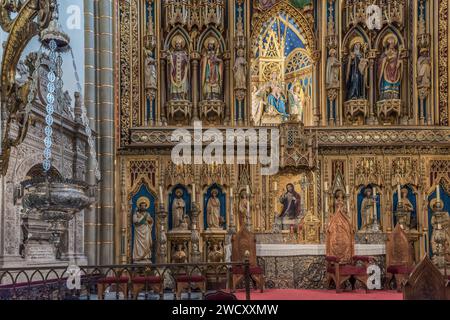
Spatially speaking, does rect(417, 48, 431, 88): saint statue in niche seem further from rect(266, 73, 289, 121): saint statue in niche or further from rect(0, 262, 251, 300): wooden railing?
rect(0, 262, 251, 300): wooden railing

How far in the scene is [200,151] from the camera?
60.2ft

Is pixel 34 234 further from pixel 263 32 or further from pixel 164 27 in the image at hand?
pixel 263 32

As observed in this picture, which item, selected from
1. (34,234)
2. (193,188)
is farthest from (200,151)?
(34,234)

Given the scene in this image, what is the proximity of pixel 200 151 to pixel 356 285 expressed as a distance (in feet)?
19.2

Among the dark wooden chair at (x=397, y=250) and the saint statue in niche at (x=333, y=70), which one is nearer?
the dark wooden chair at (x=397, y=250)

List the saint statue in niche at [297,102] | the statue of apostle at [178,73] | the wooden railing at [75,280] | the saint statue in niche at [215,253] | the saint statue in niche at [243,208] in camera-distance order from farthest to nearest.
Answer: the saint statue in niche at [297,102]
the statue of apostle at [178,73]
the saint statue in niche at [243,208]
the saint statue in niche at [215,253]
the wooden railing at [75,280]

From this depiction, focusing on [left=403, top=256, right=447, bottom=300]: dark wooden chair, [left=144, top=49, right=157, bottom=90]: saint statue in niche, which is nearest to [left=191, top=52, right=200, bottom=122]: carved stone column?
[left=144, top=49, right=157, bottom=90]: saint statue in niche

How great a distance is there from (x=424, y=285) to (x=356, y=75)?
444 inches

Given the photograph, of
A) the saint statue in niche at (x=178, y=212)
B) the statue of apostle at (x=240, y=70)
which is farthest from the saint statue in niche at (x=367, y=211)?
the saint statue in niche at (x=178, y=212)

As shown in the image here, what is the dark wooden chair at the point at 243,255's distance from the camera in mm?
14016

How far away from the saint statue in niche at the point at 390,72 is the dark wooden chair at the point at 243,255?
21.9 ft

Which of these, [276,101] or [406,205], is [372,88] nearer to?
[276,101]

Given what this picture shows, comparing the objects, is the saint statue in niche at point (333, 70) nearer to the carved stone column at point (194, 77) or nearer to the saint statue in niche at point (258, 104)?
the saint statue in niche at point (258, 104)

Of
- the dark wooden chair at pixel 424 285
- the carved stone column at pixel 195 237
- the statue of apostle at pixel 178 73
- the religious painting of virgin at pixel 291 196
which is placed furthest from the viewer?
the statue of apostle at pixel 178 73
